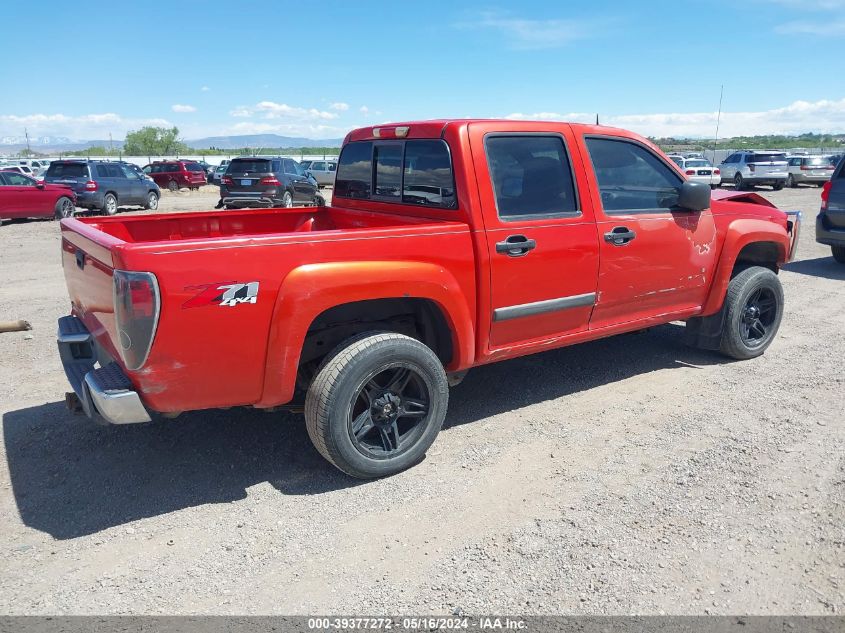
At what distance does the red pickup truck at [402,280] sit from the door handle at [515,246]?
0.02 metres

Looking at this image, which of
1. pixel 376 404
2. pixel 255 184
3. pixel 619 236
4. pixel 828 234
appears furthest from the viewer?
pixel 255 184

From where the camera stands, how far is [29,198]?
16.9 m

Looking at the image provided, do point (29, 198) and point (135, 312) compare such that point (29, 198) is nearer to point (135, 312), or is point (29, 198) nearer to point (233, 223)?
point (233, 223)

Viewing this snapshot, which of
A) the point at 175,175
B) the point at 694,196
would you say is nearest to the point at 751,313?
the point at 694,196

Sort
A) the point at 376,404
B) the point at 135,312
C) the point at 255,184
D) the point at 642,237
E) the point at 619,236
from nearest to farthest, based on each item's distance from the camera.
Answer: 1. the point at 135,312
2. the point at 376,404
3. the point at 619,236
4. the point at 642,237
5. the point at 255,184

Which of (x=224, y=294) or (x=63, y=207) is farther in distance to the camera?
(x=63, y=207)

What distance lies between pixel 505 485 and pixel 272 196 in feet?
56.0

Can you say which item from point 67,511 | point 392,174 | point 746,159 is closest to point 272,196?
point 392,174

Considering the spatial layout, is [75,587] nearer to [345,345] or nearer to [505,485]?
[345,345]

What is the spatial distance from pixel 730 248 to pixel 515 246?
2256 millimetres

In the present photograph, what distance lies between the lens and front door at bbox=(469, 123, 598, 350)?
4098 millimetres

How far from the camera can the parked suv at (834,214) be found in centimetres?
1013

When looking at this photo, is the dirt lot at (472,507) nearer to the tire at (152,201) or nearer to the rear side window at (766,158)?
the tire at (152,201)

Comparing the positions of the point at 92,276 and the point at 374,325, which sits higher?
the point at 92,276
